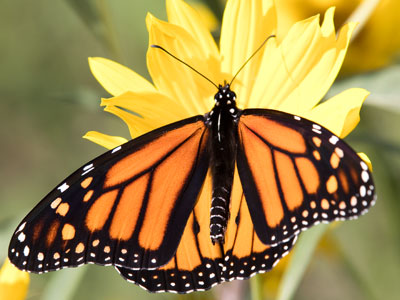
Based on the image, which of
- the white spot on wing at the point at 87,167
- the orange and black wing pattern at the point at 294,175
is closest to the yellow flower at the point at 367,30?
the orange and black wing pattern at the point at 294,175

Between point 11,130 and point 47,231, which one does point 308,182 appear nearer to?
point 47,231

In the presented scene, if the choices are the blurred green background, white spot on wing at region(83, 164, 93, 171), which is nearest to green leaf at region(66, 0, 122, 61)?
white spot on wing at region(83, 164, 93, 171)

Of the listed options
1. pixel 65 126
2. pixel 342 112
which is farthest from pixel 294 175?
pixel 65 126

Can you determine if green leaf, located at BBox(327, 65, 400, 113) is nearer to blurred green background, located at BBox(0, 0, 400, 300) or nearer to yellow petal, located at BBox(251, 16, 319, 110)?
yellow petal, located at BBox(251, 16, 319, 110)

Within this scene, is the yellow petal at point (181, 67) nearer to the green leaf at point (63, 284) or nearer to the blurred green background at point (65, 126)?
the green leaf at point (63, 284)

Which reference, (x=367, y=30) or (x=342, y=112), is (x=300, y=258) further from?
(x=367, y=30)

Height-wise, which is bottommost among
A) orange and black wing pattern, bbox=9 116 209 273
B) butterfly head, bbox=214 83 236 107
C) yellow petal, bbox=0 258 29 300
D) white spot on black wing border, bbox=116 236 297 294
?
yellow petal, bbox=0 258 29 300
